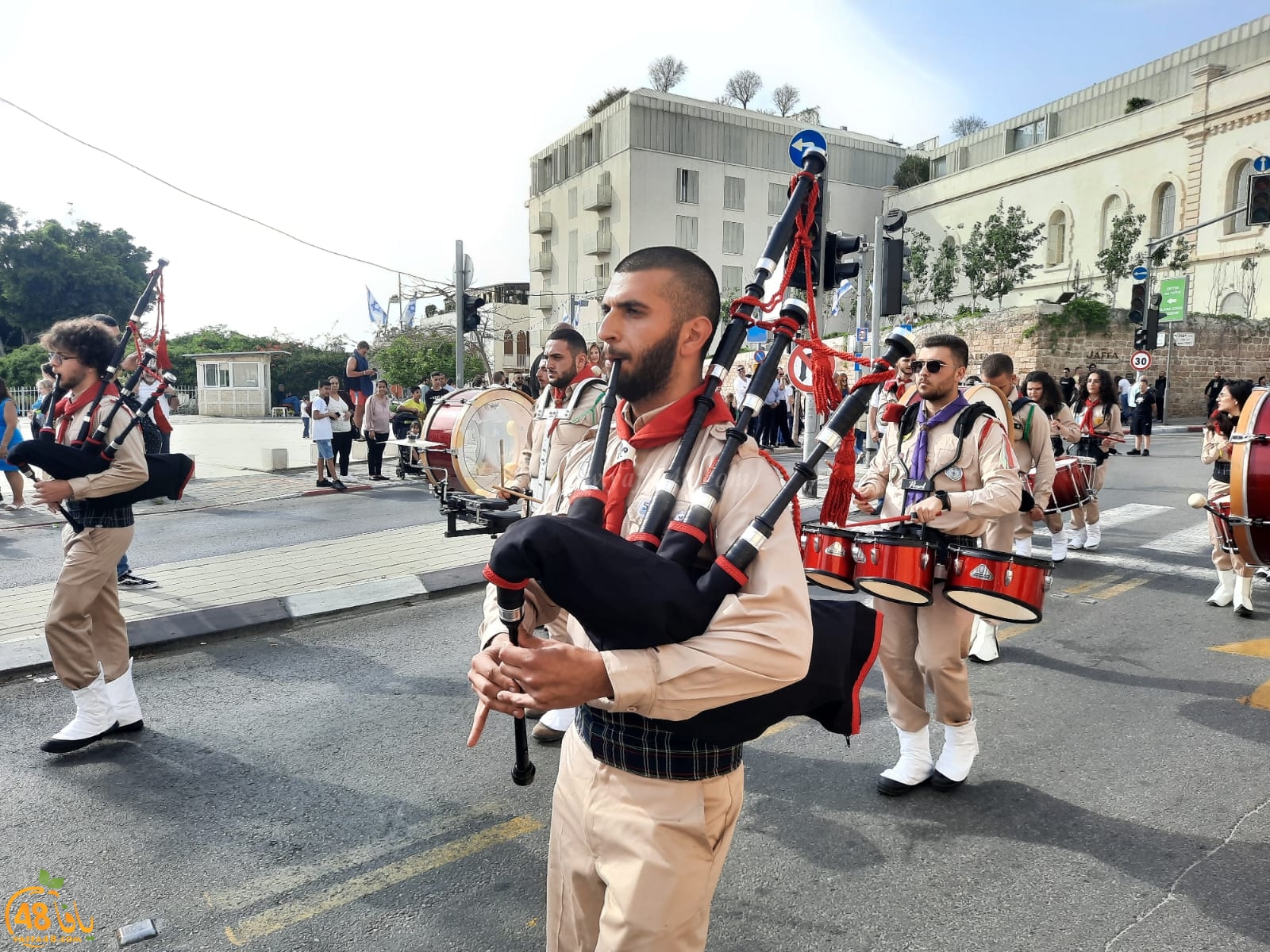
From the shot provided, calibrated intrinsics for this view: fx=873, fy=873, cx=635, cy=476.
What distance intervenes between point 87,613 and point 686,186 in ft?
164

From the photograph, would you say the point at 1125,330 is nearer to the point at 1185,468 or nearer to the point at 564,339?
the point at 1185,468

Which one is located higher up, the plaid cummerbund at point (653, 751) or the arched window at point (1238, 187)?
the arched window at point (1238, 187)

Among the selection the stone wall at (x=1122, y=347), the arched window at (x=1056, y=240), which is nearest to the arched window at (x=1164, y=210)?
the arched window at (x=1056, y=240)

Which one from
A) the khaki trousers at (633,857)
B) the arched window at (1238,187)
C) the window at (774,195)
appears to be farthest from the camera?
the window at (774,195)

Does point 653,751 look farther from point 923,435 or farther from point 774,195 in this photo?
point 774,195

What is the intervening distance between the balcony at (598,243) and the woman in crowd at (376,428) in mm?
37572

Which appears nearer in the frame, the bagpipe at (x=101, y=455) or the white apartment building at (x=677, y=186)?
→ the bagpipe at (x=101, y=455)

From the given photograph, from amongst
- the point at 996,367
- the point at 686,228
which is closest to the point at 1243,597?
the point at 996,367

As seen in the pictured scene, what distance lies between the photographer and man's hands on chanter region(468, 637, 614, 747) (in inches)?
60.2

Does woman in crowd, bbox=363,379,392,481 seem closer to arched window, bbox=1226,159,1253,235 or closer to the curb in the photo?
the curb

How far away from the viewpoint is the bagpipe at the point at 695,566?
1516mm

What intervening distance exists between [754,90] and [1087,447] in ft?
185

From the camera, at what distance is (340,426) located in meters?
14.6

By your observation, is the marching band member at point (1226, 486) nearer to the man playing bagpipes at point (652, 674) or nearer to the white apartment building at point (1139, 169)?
the man playing bagpipes at point (652, 674)
